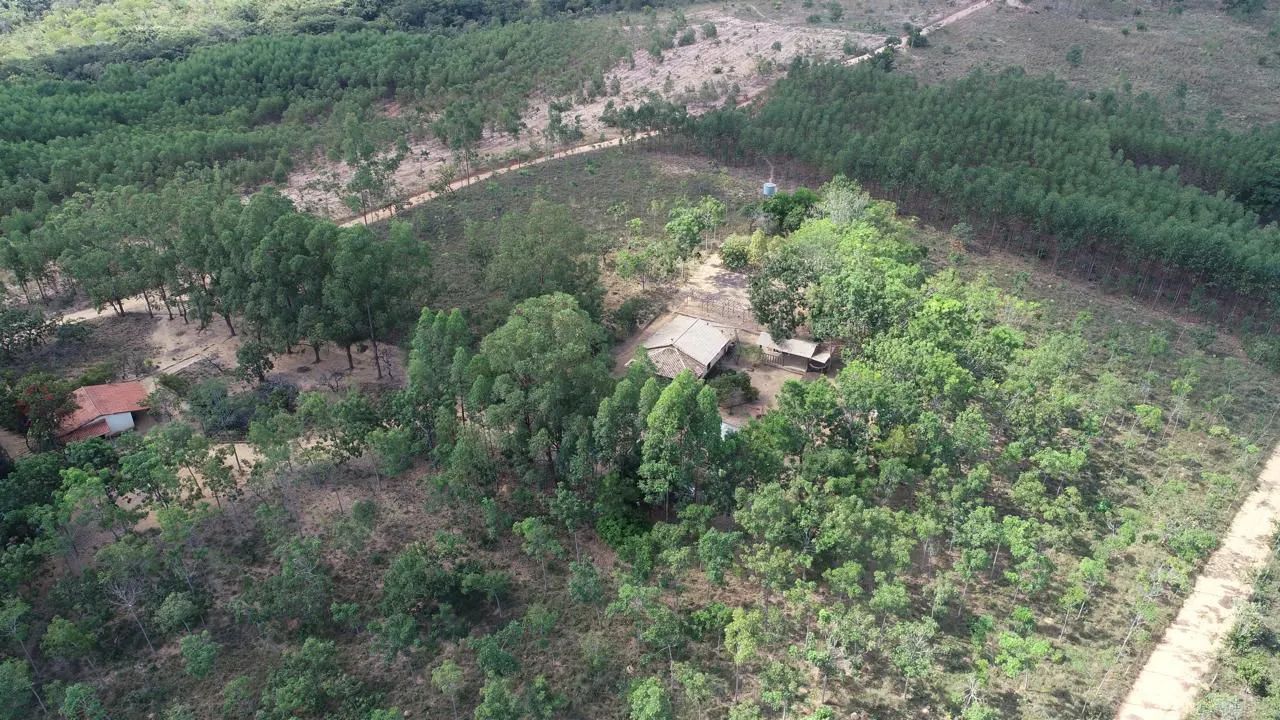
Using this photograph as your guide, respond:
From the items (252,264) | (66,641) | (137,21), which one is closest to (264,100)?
(137,21)

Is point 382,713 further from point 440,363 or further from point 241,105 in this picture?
point 241,105

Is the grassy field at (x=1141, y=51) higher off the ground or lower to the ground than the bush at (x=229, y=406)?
higher

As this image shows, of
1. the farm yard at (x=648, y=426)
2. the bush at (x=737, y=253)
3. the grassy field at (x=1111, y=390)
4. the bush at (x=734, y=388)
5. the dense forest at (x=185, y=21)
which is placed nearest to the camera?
the farm yard at (x=648, y=426)

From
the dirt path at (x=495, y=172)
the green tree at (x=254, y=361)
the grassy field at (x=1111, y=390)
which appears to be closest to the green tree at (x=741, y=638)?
the grassy field at (x=1111, y=390)

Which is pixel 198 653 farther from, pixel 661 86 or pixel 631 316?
pixel 661 86

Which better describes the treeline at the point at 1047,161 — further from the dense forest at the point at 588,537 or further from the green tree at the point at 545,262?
the green tree at the point at 545,262

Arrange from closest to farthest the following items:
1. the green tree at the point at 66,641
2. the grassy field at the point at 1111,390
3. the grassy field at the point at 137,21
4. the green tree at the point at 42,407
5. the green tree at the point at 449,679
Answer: the green tree at the point at 449,679, the green tree at the point at 66,641, the grassy field at the point at 1111,390, the green tree at the point at 42,407, the grassy field at the point at 137,21

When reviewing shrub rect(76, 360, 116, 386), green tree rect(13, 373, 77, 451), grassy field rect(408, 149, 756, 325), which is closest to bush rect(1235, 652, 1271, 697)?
grassy field rect(408, 149, 756, 325)

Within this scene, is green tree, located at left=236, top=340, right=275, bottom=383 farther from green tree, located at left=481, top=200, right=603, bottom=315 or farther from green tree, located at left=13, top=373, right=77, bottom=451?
green tree, located at left=481, top=200, right=603, bottom=315

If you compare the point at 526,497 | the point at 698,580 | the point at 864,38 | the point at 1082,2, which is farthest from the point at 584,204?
the point at 1082,2
